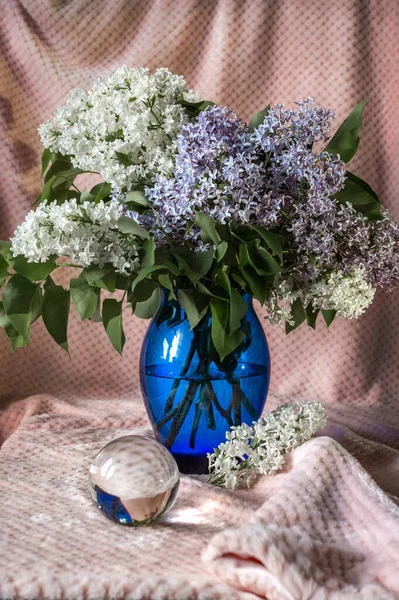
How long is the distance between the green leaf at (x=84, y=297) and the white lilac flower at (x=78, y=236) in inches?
1.8

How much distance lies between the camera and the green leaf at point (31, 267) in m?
0.94

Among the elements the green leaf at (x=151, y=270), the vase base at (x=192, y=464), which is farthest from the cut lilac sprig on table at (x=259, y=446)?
the green leaf at (x=151, y=270)

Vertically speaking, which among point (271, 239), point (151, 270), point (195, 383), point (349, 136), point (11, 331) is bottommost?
point (11, 331)

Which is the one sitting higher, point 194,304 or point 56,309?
point 194,304

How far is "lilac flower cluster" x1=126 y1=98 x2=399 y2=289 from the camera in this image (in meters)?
0.88

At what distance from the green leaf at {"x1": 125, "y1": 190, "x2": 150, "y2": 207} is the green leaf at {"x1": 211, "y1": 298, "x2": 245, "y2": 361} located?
14cm

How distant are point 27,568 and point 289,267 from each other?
1.45 ft

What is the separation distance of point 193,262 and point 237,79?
831mm

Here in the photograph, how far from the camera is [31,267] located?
0.94m

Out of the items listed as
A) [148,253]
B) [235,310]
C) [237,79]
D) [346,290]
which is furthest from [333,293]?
[237,79]

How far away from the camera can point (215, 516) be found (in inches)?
36.2

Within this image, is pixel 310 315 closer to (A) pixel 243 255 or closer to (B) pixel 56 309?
(A) pixel 243 255

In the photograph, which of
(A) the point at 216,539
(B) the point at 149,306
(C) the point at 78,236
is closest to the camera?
(A) the point at 216,539

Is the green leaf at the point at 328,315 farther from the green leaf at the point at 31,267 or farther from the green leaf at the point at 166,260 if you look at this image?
the green leaf at the point at 31,267
